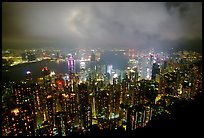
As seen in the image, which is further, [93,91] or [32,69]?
[93,91]

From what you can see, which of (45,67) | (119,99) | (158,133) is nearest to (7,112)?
(45,67)

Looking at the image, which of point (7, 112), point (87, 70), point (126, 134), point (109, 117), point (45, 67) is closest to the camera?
point (126, 134)

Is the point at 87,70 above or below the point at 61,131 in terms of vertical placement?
above

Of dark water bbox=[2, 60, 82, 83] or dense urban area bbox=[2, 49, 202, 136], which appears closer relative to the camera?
dense urban area bbox=[2, 49, 202, 136]

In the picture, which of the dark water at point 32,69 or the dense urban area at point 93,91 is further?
the dark water at point 32,69

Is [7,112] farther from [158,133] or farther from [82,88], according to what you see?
[158,133]

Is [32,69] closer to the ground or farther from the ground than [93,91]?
farther from the ground

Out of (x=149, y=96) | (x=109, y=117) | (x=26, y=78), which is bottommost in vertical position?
(x=109, y=117)

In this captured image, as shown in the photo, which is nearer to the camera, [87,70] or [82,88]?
[82,88]
